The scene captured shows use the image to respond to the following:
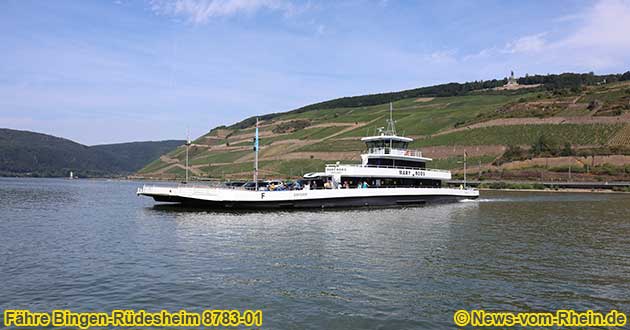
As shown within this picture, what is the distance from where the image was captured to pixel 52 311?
540 inches

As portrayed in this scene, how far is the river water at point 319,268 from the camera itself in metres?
14.5

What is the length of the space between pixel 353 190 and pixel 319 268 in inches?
1081

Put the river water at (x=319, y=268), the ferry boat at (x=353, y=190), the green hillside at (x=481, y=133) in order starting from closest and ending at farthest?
the river water at (x=319, y=268), the ferry boat at (x=353, y=190), the green hillside at (x=481, y=133)

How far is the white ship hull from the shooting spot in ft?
137

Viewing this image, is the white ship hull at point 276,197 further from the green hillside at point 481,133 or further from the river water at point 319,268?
the green hillside at point 481,133

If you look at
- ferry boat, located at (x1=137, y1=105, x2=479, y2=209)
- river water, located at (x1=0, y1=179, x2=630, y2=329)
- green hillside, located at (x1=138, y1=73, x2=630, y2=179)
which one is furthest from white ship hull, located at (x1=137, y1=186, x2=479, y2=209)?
green hillside, located at (x1=138, y1=73, x2=630, y2=179)

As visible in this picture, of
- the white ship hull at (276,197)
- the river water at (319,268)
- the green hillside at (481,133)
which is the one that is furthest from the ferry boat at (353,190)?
the green hillside at (481,133)

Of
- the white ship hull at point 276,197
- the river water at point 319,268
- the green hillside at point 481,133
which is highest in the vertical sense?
the green hillside at point 481,133

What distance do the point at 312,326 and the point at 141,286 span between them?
22.3 feet

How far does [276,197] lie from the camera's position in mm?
42875

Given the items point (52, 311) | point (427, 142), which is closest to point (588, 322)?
point (52, 311)

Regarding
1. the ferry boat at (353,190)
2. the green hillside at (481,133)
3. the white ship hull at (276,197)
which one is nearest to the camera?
the white ship hull at (276,197)

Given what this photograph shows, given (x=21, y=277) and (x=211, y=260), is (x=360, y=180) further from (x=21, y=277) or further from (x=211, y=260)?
(x=21, y=277)

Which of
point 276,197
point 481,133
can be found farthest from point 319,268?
point 481,133
